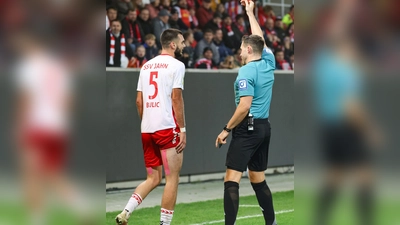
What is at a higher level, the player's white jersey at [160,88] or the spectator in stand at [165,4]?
the spectator in stand at [165,4]

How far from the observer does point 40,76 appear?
85.0 inches

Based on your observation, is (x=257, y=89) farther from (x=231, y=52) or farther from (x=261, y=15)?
(x=261, y=15)

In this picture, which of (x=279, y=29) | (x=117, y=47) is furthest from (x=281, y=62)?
(x=117, y=47)

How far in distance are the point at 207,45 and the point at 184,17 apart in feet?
3.26

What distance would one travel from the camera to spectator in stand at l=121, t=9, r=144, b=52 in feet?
43.2

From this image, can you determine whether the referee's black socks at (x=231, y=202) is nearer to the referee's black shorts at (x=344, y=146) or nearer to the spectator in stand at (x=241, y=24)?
the referee's black shorts at (x=344, y=146)

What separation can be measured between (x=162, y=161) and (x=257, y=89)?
53.6 inches

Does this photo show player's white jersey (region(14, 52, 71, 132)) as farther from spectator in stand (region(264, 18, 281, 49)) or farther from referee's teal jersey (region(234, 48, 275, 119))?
spectator in stand (region(264, 18, 281, 49))

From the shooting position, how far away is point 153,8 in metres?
14.3

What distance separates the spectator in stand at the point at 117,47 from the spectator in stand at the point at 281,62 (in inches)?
178

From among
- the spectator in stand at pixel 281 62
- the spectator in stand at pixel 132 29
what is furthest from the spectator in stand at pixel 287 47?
the spectator in stand at pixel 132 29

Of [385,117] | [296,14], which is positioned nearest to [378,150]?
[385,117]

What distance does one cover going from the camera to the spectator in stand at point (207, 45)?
565 inches

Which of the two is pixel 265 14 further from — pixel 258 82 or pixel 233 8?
pixel 258 82
